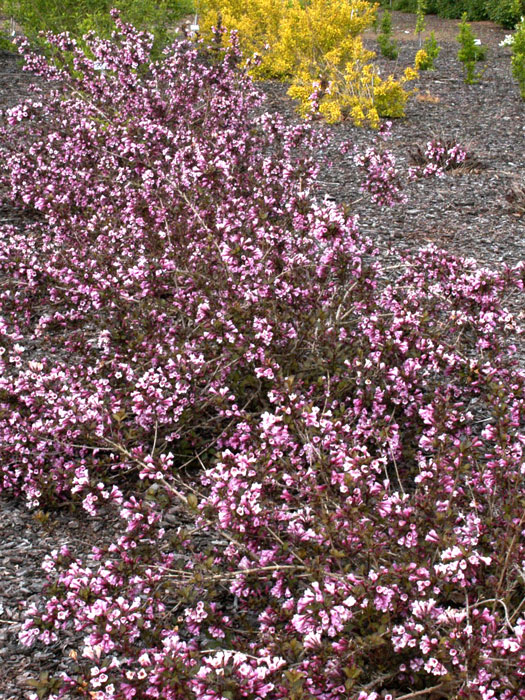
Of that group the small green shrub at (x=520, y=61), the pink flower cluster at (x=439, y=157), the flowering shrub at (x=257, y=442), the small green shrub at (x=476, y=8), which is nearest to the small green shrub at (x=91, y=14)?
the small green shrub at (x=520, y=61)

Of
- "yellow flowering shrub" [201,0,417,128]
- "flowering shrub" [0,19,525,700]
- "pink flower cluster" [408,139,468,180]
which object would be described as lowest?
"flowering shrub" [0,19,525,700]

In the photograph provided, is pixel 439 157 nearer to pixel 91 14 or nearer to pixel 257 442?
pixel 257 442

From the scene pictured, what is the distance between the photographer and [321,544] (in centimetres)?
242

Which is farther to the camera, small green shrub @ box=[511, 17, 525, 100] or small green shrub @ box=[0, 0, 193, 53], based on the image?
small green shrub @ box=[0, 0, 193, 53]

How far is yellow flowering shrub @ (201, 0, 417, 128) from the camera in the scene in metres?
10.5

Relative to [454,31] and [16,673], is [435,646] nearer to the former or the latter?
[16,673]

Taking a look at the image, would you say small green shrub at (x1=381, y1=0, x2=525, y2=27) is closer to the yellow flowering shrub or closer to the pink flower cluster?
the yellow flowering shrub

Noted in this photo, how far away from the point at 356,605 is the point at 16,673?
4.28 feet

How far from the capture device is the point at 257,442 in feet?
10.1

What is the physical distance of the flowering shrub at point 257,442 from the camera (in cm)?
210

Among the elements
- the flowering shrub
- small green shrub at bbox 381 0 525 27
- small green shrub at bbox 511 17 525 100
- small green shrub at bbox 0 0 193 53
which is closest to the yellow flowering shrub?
small green shrub at bbox 0 0 193 53

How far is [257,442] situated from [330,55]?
365 inches

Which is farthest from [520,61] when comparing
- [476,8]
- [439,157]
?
[476,8]

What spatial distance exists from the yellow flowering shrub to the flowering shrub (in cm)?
473
